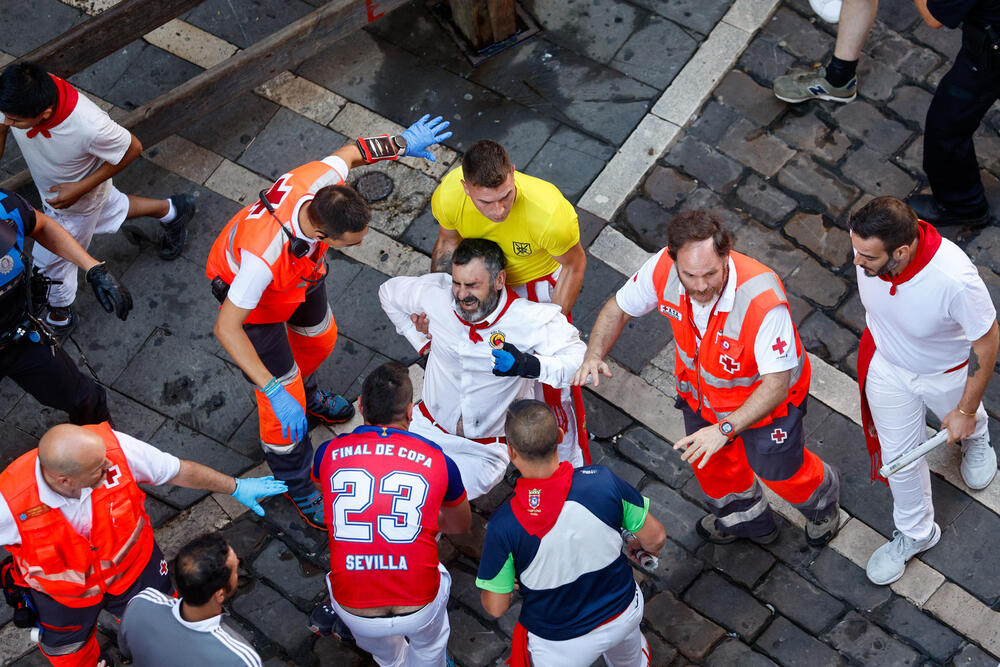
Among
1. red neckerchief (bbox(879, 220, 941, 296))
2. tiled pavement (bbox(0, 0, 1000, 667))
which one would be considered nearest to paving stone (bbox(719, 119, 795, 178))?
tiled pavement (bbox(0, 0, 1000, 667))

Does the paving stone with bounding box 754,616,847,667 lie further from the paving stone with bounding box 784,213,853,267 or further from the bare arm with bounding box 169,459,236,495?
the bare arm with bounding box 169,459,236,495

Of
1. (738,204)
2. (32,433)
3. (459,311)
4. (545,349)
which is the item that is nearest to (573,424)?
(545,349)

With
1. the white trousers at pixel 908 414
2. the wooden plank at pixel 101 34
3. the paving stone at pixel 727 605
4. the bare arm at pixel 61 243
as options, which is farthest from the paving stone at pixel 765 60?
the bare arm at pixel 61 243

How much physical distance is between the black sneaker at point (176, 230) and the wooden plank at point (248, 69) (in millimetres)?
432

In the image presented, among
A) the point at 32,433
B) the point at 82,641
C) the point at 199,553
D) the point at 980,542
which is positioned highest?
the point at 199,553

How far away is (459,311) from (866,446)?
2.45 meters

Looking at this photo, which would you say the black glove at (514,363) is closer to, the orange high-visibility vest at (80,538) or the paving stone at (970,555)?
the orange high-visibility vest at (80,538)

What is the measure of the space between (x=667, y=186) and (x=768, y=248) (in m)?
0.78

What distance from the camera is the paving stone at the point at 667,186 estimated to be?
6.75m

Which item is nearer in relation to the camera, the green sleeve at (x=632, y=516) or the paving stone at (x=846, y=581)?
the green sleeve at (x=632, y=516)

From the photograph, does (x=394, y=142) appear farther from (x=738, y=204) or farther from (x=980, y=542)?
(x=980, y=542)

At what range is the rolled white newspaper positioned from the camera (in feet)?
16.0

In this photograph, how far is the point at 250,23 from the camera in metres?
7.77

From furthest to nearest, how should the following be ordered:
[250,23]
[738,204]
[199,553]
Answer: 1. [250,23]
2. [738,204]
3. [199,553]
